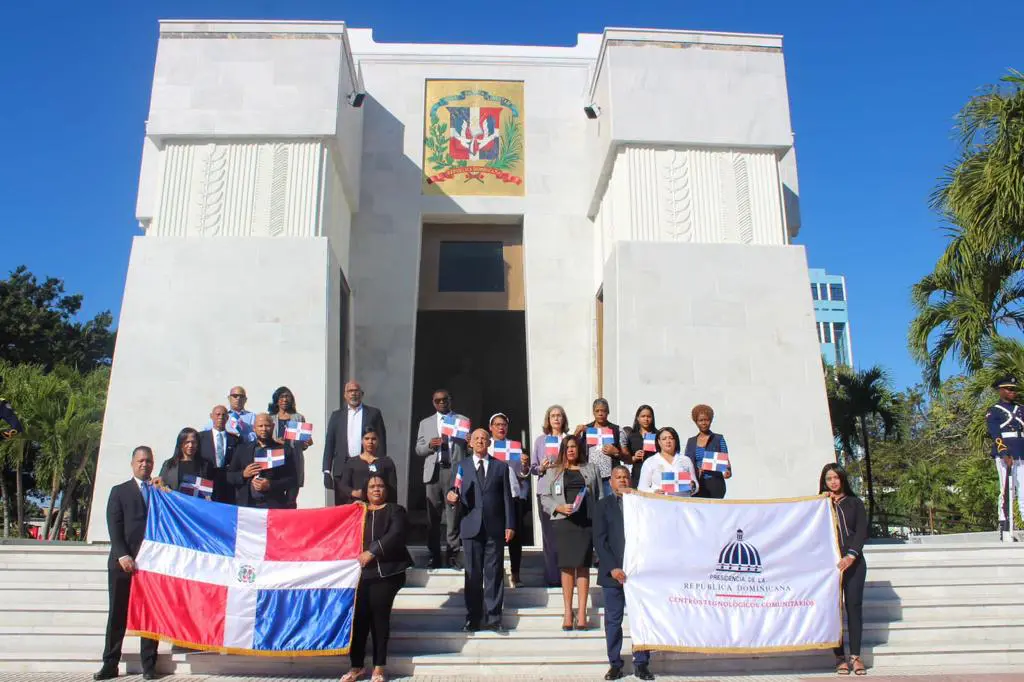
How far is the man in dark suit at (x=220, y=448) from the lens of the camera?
27.2 feet

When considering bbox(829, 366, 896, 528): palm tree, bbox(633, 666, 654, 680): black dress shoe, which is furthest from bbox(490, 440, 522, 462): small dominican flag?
bbox(829, 366, 896, 528): palm tree

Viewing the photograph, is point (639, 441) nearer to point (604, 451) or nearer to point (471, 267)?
point (604, 451)

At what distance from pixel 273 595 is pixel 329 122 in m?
8.35

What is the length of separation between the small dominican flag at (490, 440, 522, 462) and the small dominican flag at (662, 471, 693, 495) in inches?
59.9

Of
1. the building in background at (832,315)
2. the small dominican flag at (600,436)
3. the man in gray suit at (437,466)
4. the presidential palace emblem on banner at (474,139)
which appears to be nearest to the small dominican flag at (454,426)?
the man in gray suit at (437,466)

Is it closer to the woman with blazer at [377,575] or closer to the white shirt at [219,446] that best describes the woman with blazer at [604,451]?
the woman with blazer at [377,575]

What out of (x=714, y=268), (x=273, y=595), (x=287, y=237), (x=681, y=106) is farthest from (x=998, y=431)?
(x=287, y=237)

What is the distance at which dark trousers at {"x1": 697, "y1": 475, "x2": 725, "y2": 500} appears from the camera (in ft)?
27.9

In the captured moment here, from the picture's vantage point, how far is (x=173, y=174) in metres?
13.0

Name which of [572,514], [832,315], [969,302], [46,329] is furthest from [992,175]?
[832,315]

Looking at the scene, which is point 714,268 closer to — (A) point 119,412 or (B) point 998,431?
(B) point 998,431

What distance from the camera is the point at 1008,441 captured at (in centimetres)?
985

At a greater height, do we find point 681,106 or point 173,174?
point 681,106

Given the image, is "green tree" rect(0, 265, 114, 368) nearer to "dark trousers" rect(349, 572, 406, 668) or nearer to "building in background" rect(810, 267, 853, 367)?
"dark trousers" rect(349, 572, 406, 668)
